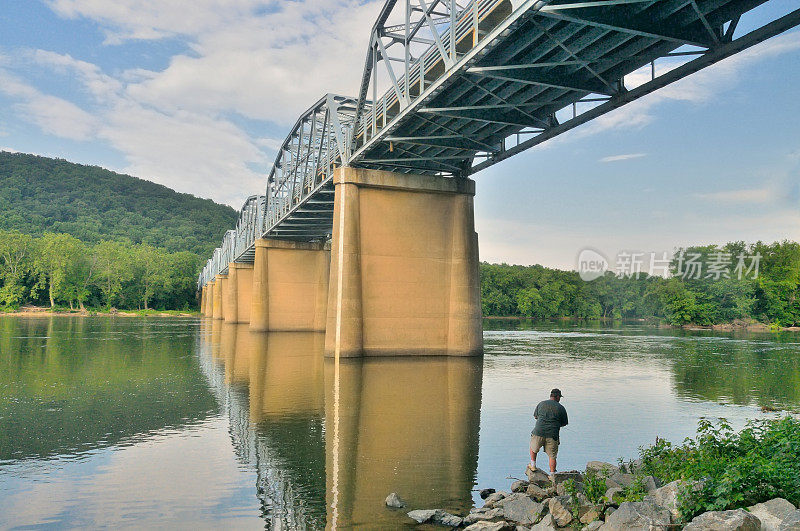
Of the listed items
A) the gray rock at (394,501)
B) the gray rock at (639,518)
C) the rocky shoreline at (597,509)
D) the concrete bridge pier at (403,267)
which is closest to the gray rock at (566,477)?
the rocky shoreline at (597,509)

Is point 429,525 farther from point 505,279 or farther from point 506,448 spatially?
point 505,279

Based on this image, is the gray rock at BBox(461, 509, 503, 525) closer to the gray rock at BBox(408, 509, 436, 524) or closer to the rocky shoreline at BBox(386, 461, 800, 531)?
the rocky shoreline at BBox(386, 461, 800, 531)

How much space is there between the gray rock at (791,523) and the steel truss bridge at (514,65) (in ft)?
40.1

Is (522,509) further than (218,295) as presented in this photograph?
No

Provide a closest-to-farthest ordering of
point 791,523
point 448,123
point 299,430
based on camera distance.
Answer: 1. point 791,523
2. point 299,430
3. point 448,123

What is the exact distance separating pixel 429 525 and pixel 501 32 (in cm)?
1387

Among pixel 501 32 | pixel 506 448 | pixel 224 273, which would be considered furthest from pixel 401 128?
pixel 224 273

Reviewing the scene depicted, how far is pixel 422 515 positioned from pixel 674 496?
10.2 feet

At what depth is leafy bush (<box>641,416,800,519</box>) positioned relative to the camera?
22.6 feet

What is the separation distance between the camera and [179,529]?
302 inches

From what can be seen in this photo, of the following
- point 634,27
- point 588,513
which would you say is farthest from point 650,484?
point 634,27

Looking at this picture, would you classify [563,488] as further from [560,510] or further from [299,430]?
[299,430]

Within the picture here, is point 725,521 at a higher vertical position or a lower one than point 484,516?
higher

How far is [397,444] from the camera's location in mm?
12531
